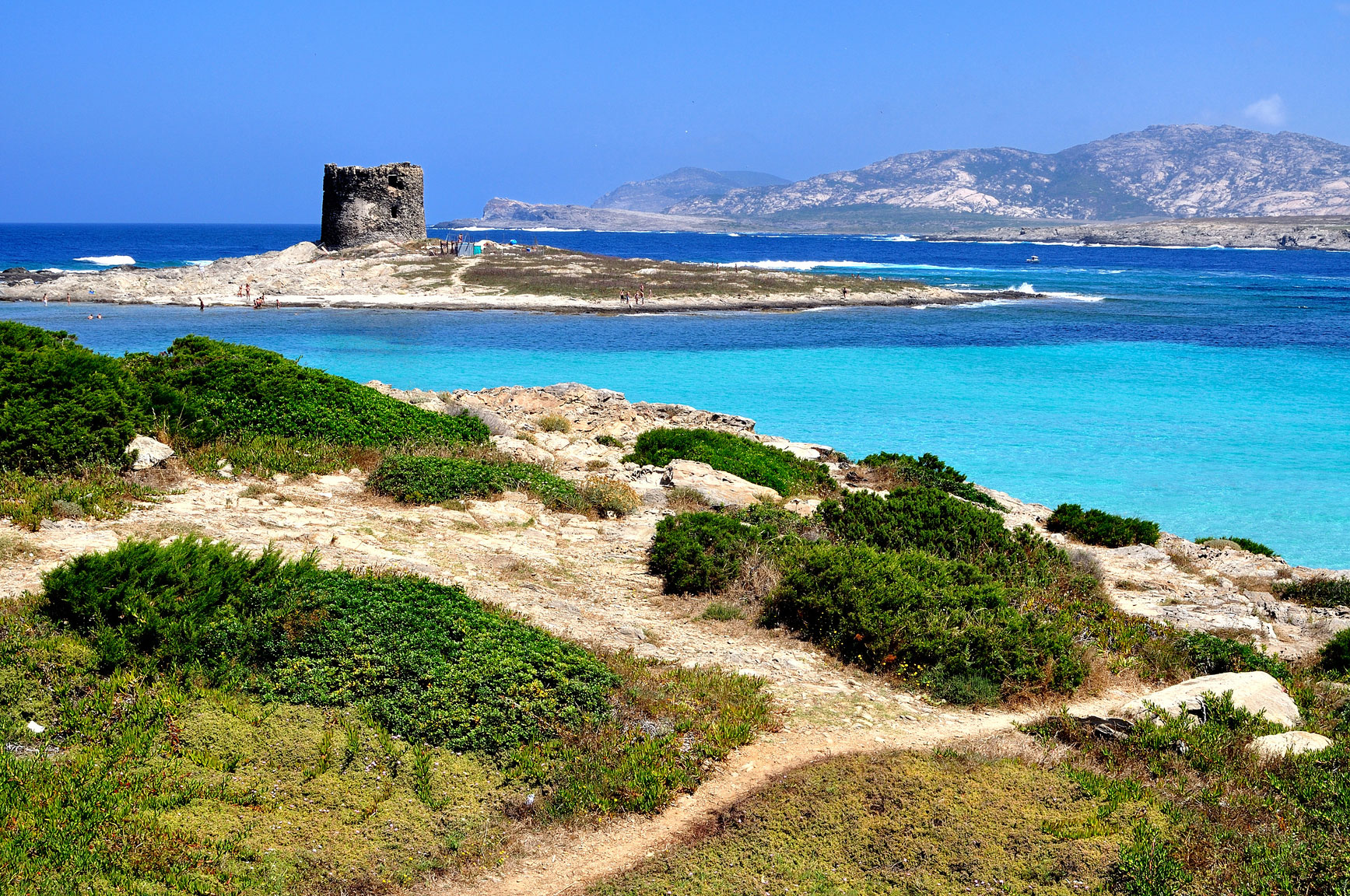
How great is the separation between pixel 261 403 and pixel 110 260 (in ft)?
299

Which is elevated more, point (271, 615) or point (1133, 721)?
point (271, 615)

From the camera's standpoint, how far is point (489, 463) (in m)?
12.9

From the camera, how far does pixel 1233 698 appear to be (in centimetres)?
669

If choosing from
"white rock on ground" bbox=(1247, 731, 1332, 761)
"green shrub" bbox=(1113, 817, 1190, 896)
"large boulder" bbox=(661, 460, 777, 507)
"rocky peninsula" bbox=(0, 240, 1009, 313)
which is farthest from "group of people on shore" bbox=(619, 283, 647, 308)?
"green shrub" bbox=(1113, 817, 1190, 896)

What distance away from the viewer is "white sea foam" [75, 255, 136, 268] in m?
83.2

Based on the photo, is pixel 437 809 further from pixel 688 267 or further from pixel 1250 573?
pixel 688 267

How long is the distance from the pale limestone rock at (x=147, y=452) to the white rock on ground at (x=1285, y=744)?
11337mm

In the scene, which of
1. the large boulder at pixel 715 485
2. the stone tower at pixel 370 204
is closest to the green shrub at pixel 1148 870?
the large boulder at pixel 715 485

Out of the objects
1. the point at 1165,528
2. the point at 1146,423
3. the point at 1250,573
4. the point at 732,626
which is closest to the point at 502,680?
the point at 732,626

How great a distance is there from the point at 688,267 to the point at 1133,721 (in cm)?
5937

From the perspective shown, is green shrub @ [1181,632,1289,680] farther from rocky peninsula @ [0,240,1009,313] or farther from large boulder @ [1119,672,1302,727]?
rocky peninsula @ [0,240,1009,313]

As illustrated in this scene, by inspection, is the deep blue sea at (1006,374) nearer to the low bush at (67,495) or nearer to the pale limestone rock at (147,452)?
the pale limestone rock at (147,452)

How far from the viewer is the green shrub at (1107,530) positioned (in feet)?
43.4

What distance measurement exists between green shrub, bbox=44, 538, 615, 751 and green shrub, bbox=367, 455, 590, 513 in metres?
4.28
